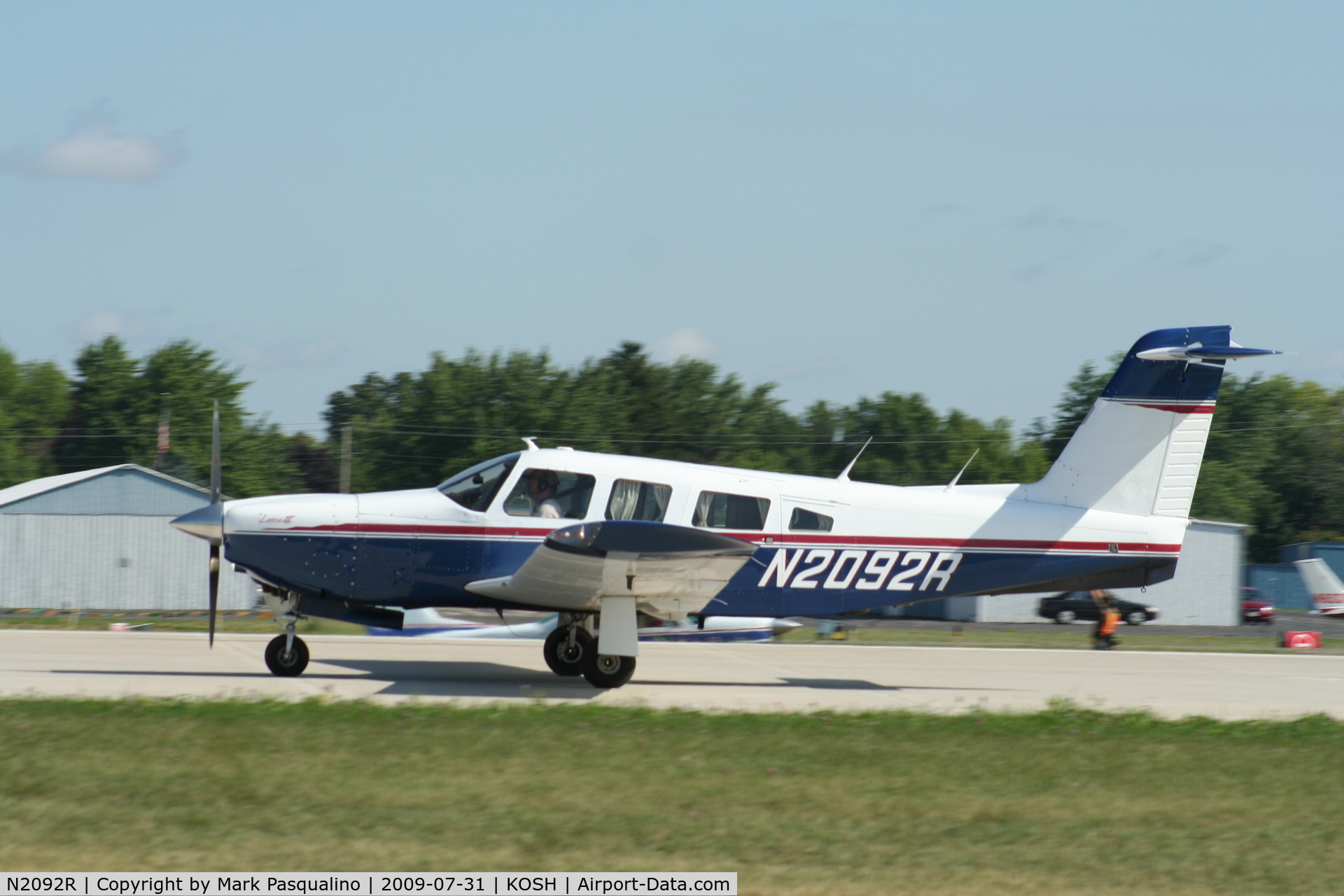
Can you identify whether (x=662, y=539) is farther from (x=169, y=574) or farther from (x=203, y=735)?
(x=169, y=574)

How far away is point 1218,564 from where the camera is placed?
34438 mm

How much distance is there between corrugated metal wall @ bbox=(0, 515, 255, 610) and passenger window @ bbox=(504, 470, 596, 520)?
18947 millimetres

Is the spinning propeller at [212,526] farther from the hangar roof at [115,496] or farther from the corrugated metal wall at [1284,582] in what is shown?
the corrugated metal wall at [1284,582]

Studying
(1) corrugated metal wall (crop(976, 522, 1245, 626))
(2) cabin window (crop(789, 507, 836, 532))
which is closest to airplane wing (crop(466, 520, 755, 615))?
(2) cabin window (crop(789, 507, 836, 532))

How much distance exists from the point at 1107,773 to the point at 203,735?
19.6 feet

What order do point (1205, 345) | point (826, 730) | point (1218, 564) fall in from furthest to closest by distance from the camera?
1. point (1218, 564)
2. point (1205, 345)
3. point (826, 730)

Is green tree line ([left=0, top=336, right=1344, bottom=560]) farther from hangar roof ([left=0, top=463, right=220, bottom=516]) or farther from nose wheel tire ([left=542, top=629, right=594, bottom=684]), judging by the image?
nose wheel tire ([left=542, top=629, right=594, bottom=684])

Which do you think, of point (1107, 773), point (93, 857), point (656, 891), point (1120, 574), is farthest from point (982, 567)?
point (93, 857)

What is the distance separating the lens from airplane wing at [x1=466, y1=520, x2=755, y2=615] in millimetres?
9727

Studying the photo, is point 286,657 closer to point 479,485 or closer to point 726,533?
point 479,485

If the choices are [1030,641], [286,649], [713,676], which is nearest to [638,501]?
[713,676]

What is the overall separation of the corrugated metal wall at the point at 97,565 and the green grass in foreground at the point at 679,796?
2015 cm

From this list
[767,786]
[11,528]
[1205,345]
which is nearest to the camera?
[767,786]

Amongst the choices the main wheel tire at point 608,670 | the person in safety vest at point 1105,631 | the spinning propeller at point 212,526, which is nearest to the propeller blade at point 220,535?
the spinning propeller at point 212,526
